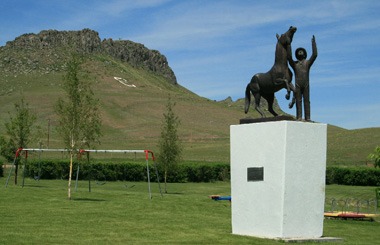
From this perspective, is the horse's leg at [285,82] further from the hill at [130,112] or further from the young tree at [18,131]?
the hill at [130,112]

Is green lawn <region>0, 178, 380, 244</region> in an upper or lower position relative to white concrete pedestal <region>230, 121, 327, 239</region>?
lower

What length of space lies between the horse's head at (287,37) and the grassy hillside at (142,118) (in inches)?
2415

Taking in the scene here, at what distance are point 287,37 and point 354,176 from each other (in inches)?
1561

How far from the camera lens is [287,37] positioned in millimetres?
14430

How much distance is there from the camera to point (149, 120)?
140 metres

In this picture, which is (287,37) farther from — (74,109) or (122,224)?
(74,109)

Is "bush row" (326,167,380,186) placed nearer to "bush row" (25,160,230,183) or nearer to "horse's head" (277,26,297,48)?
Answer: "bush row" (25,160,230,183)

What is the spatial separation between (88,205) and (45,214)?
4490mm

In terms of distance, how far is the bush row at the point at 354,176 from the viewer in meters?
51.5

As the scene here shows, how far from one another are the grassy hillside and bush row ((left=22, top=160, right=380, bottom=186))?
21891 mm

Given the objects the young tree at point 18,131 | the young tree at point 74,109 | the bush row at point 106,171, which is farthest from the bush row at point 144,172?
the young tree at point 74,109

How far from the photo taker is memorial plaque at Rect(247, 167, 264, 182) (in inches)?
537

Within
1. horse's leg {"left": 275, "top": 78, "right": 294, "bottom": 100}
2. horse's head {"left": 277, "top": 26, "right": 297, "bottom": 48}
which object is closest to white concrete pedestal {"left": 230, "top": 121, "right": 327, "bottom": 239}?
horse's leg {"left": 275, "top": 78, "right": 294, "bottom": 100}

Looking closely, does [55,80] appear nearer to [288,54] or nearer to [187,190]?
[187,190]
